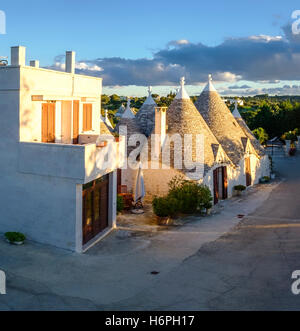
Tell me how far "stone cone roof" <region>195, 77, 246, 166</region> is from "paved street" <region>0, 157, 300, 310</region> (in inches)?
442

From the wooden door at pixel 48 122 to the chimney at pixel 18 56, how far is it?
168 centimetres

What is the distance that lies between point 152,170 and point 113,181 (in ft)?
21.8

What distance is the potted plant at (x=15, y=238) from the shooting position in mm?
13891

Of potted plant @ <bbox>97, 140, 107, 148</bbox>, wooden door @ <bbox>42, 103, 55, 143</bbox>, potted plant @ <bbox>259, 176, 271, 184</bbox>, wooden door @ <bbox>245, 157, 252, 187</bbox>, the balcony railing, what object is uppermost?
wooden door @ <bbox>42, 103, 55, 143</bbox>

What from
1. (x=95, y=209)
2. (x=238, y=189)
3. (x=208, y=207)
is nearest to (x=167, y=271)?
(x=95, y=209)

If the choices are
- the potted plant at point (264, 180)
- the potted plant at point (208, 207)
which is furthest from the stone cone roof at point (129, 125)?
the potted plant at point (264, 180)

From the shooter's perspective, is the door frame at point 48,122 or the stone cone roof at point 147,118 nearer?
the door frame at point 48,122

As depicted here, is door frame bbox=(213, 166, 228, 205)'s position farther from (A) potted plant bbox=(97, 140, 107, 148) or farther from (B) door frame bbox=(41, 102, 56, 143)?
(B) door frame bbox=(41, 102, 56, 143)

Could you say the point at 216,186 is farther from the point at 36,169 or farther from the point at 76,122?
the point at 36,169

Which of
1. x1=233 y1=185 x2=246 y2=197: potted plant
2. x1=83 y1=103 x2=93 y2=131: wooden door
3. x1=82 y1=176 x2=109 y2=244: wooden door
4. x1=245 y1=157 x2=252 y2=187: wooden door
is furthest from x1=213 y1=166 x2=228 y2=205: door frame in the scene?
x1=82 y1=176 x2=109 y2=244: wooden door

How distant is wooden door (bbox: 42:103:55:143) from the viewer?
49.8ft

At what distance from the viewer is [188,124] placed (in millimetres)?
24312

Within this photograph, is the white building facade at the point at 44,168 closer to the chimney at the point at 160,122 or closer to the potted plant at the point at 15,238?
the potted plant at the point at 15,238

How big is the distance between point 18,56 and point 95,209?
611 cm
